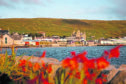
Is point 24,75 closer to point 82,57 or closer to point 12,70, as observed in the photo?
point 12,70

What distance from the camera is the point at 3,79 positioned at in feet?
14.0

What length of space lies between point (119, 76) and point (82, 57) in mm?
1268

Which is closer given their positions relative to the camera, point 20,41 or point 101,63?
point 101,63

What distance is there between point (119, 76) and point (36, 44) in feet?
478

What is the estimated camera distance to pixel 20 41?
13612 cm

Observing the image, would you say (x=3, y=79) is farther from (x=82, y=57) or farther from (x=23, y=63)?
(x=82, y=57)

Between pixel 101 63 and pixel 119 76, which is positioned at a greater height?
pixel 101 63

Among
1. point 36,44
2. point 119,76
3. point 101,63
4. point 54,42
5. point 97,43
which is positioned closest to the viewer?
point 101,63

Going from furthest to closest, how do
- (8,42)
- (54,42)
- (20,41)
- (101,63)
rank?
(54,42), (20,41), (8,42), (101,63)

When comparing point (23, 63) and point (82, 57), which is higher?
point (82, 57)

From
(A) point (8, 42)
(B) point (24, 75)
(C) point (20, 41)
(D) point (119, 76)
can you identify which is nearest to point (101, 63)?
(D) point (119, 76)

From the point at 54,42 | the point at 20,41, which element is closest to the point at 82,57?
the point at 20,41

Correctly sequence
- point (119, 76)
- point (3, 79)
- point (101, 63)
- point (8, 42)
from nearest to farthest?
point (101, 63) < point (119, 76) < point (3, 79) < point (8, 42)

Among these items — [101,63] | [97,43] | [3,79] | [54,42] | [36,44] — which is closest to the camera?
[101,63]
